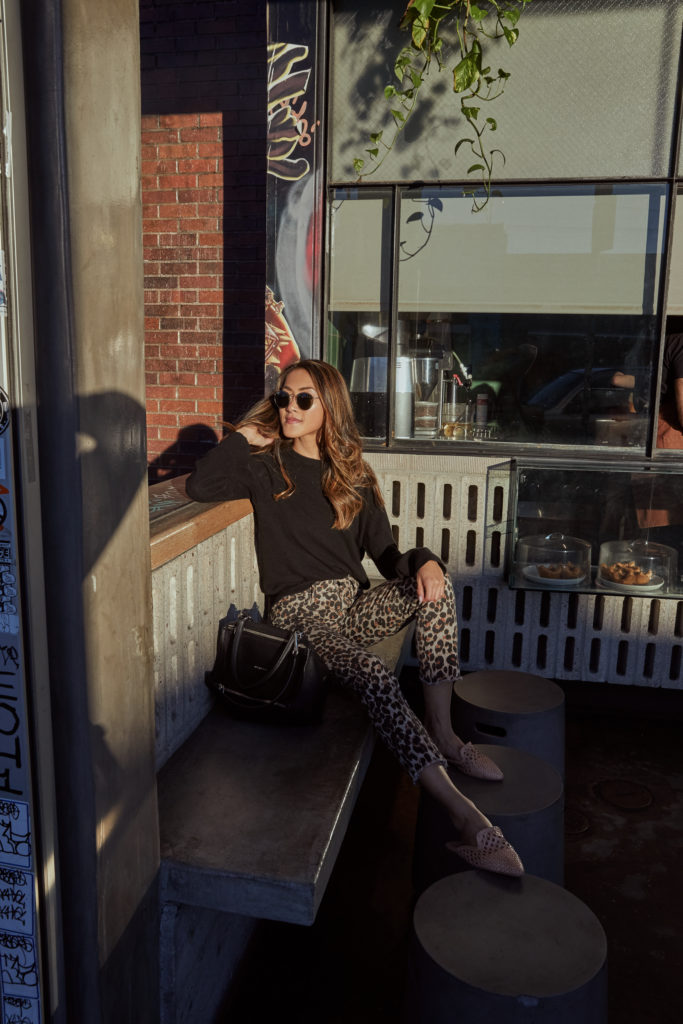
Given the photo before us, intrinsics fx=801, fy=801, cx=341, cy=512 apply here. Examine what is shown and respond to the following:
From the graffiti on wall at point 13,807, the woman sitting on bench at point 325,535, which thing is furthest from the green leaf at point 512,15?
the graffiti on wall at point 13,807

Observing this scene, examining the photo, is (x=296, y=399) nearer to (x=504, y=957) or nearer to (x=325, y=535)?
(x=325, y=535)

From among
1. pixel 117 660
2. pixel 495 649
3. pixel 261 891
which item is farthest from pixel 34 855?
pixel 495 649

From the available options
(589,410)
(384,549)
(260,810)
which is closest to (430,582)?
(384,549)

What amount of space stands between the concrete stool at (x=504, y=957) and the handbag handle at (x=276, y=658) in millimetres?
903

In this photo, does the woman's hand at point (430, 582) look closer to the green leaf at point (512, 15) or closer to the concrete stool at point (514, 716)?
the concrete stool at point (514, 716)

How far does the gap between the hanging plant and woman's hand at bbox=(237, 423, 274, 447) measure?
201 cm

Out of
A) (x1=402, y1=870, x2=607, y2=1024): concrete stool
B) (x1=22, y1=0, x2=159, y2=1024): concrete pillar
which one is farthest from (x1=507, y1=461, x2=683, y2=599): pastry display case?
(x1=22, y1=0, x2=159, y2=1024): concrete pillar

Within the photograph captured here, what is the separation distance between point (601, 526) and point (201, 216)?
10.4 ft

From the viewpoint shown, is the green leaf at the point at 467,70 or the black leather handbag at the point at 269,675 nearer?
the black leather handbag at the point at 269,675

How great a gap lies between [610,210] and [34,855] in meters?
4.14

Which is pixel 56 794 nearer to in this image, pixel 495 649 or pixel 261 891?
pixel 261 891

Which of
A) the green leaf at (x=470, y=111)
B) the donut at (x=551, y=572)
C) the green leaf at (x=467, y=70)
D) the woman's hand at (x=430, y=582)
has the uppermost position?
the green leaf at (x=467, y=70)

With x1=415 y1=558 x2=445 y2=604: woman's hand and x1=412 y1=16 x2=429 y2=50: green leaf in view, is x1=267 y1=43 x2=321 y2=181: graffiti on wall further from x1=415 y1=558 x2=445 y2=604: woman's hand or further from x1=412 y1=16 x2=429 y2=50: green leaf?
x1=415 y1=558 x2=445 y2=604: woman's hand

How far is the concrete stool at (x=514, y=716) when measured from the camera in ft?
10.1
